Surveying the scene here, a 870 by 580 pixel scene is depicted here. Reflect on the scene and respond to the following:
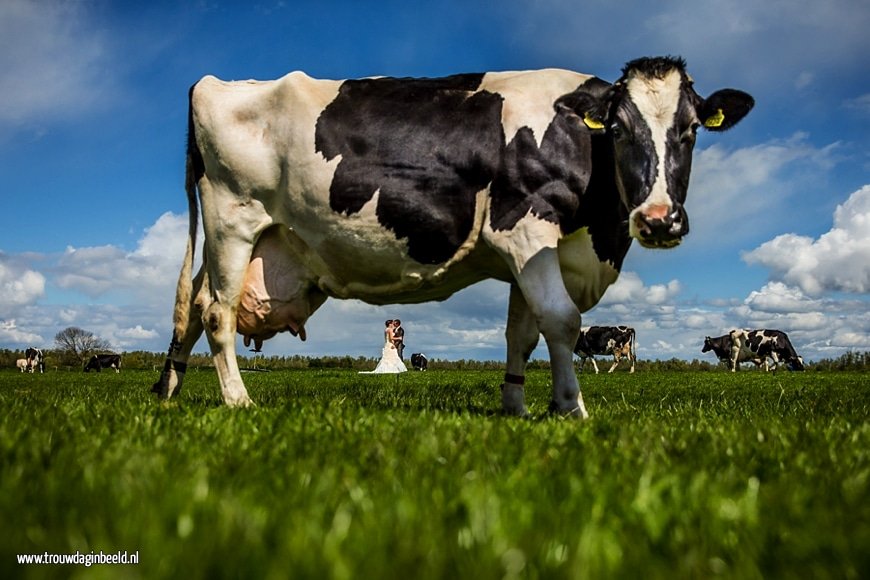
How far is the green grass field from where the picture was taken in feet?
5.22

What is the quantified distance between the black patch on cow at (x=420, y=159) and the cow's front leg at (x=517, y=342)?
3.78 feet

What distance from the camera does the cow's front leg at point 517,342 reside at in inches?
256

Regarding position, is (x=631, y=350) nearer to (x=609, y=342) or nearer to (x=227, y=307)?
(x=609, y=342)

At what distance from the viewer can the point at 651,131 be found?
5.40 meters

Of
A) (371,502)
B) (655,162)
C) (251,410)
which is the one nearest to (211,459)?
(371,502)

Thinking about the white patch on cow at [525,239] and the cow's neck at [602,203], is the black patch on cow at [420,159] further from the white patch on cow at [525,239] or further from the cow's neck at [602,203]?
the cow's neck at [602,203]

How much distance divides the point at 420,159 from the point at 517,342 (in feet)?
6.49

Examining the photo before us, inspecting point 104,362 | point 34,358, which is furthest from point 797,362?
point 34,358

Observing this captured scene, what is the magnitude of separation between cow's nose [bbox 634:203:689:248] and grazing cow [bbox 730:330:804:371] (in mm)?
45483

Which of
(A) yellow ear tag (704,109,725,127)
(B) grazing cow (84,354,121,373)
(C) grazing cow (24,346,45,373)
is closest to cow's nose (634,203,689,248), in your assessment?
(A) yellow ear tag (704,109,725,127)

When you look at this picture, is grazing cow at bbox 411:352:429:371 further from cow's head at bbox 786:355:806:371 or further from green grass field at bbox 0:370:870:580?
green grass field at bbox 0:370:870:580

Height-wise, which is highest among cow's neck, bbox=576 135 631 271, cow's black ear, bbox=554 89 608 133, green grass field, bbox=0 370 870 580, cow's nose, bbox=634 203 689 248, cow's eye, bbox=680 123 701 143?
cow's black ear, bbox=554 89 608 133

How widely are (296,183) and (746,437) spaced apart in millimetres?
3957

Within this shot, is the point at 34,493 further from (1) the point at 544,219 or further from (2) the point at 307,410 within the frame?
(1) the point at 544,219
